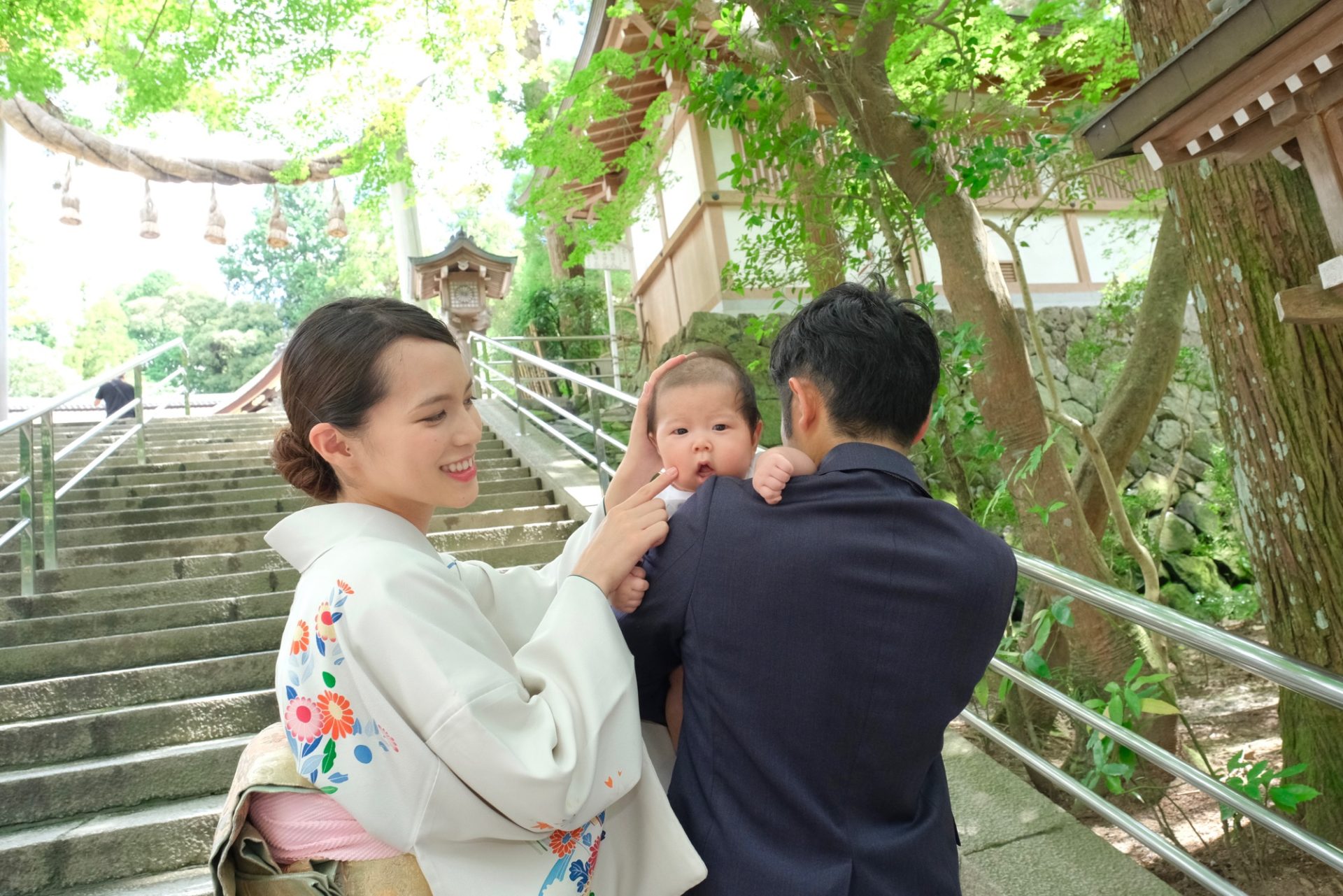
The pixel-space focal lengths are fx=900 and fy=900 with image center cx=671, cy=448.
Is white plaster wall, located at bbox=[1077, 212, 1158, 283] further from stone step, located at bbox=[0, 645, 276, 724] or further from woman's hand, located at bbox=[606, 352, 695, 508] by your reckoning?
woman's hand, located at bbox=[606, 352, 695, 508]

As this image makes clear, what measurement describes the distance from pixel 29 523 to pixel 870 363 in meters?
4.81

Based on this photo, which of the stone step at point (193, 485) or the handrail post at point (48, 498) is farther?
the stone step at point (193, 485)

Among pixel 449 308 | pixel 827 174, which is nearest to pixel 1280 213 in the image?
pixel 827 174

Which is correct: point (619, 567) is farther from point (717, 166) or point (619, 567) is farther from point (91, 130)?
point (91, 130)

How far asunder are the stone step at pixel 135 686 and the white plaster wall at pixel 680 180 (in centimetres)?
778

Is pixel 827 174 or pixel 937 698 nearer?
pixel 937 698

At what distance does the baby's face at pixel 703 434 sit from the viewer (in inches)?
63.1

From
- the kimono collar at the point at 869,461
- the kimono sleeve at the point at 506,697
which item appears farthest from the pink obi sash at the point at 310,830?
the kimono collar at the point at 869,461

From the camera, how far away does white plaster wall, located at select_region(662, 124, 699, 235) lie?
10.8 metres

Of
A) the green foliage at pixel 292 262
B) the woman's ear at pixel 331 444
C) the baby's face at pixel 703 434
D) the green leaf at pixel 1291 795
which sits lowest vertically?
the green leaf at pixel 1291 795

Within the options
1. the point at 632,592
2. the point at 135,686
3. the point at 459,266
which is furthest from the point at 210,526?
the point at 459,266

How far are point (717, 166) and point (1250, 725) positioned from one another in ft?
25.0

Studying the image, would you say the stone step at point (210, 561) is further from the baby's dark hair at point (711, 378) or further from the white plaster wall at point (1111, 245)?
the white plaster wall at point (1111, 245)

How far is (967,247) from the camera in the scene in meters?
4.08
